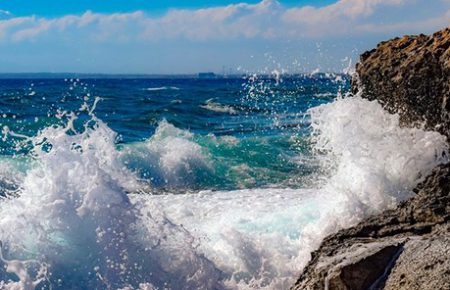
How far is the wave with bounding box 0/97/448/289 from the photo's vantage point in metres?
5.38

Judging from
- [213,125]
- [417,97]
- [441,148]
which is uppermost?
[417,97]

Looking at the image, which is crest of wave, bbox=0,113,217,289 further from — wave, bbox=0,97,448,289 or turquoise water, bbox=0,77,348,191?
turquoise water, bbox=0,77,348,191

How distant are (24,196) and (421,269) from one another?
366 cm

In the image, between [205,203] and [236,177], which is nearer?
[205,203]

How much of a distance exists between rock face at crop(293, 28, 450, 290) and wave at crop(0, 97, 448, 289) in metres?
0.46

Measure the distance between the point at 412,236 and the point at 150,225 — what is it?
2.38 m

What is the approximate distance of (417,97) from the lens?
7102 millimetres

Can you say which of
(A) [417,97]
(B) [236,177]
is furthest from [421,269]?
(B) [236,177]

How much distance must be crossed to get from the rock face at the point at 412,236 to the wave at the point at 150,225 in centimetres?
46

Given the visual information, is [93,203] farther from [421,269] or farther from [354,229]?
[421,269]

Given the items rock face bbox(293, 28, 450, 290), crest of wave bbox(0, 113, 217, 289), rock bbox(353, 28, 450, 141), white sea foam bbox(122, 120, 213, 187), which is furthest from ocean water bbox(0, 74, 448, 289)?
white sea foam bbox(122, 120, 213, 187)

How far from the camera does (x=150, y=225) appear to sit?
5.71 m

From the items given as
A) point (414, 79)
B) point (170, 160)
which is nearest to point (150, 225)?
point (414, 79)

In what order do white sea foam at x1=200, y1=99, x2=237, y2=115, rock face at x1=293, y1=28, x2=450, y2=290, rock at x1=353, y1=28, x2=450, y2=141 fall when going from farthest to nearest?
white sea foam at x1=200, y1=99, x2=237, y2=115, rock at x1=353, y1=28, x2=450, y2=141, rock face at x1=293, y1=28, x2=450, y2=290
